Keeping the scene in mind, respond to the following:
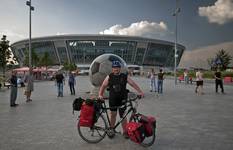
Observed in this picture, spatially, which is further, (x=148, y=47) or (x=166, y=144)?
(x=148, y=47)

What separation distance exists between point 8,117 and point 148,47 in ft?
334

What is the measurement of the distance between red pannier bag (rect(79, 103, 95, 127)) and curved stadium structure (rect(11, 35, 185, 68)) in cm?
9792

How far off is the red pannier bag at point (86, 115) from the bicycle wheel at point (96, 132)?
278mm

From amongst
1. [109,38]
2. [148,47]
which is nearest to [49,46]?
[109,38]

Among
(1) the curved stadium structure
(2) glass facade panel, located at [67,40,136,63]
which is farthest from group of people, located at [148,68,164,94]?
(1) the curved stadium structure

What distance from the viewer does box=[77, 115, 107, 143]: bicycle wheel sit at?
526 centimetres

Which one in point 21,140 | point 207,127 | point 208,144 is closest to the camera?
point 208,144

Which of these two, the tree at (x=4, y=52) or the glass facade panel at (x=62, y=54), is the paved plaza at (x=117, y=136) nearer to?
the tree at (x=4, y=52)

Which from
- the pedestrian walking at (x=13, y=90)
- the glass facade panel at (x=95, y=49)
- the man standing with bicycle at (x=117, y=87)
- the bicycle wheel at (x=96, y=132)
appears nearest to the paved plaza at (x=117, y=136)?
the bicycle wheel at (x=96, y=132)

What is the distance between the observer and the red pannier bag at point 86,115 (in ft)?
16.2

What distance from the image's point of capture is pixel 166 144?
5.17 metres

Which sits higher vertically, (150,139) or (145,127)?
(145,127)

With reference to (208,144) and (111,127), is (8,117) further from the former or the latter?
(208,144)

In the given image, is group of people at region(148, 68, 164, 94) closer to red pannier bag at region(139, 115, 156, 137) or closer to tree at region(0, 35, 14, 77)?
red pannier bag at region(139, 115, 156, 137)
